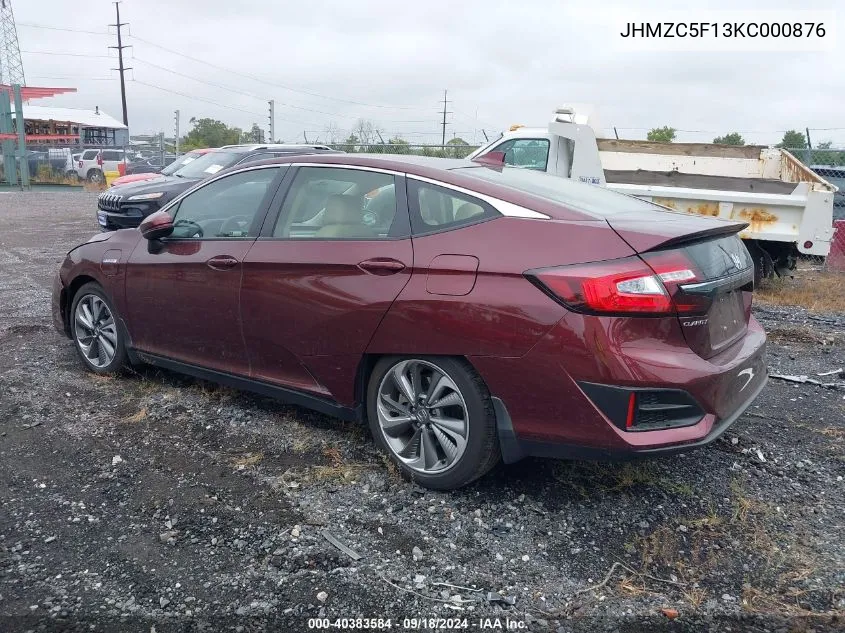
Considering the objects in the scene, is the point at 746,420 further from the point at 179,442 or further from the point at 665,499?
the point at 179,442

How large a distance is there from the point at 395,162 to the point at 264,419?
1.77 m

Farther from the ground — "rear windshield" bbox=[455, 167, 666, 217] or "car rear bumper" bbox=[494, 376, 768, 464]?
"rear windshield" bbox=[455, 167, 666, 217]

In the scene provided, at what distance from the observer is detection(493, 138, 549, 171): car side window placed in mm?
10602

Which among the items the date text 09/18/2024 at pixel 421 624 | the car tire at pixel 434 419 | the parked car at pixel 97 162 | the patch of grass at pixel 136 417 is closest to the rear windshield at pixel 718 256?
the car tire at pixel 434 419

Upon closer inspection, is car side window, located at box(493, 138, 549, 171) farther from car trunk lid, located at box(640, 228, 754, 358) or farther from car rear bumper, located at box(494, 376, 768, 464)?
car rear bumper, located at box(494, 376, 768, 464)

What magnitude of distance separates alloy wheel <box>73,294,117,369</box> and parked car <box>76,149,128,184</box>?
28703mm

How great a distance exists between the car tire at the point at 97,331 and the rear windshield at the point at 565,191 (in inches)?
109

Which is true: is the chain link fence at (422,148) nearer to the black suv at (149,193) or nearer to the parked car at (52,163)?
the black suv at (149,193)

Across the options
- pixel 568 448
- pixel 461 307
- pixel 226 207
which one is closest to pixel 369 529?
pixel 568 448

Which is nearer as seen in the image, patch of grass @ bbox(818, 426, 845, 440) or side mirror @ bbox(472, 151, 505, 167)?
patch of grass @ bbox(818, 426, 845, 440)

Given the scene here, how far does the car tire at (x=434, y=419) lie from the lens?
3.46m

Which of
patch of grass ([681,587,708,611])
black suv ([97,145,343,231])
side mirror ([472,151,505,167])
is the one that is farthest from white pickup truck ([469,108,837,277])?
patch of grass ([681,587,708,611])

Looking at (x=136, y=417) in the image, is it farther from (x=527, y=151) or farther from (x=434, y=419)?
(x=527, y=151)

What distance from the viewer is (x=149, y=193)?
35.2ft
